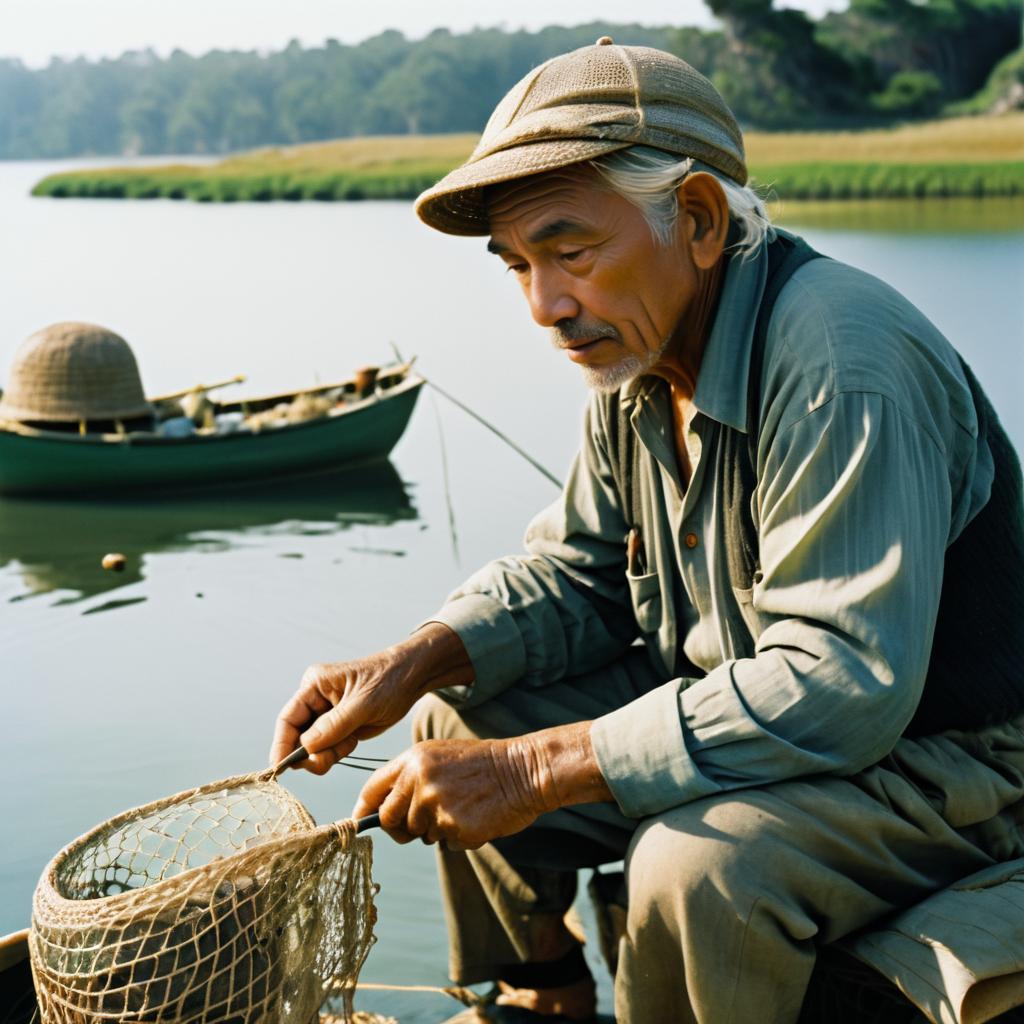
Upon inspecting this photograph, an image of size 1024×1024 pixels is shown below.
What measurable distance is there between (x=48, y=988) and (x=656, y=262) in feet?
4.18

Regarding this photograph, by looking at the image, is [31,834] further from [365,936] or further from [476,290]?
[476,290]

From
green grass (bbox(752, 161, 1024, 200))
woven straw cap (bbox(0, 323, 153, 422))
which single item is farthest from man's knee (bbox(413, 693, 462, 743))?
green grass (bbox(752, 161, 1024, 200))

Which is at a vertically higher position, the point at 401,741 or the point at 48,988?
the point at 48,988

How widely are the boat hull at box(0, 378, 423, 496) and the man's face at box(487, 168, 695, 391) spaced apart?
5.11 meters

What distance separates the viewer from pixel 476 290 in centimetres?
1734

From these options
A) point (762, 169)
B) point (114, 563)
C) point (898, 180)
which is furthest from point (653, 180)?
point (762, 169)

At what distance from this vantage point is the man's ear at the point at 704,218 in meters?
1.94

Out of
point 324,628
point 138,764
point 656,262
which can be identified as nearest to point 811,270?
point 656,262

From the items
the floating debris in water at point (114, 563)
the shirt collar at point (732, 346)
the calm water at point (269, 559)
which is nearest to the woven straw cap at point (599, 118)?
the shirt collar at point (732, 346)

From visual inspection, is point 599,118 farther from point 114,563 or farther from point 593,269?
point 114,563

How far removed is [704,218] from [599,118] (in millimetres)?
220

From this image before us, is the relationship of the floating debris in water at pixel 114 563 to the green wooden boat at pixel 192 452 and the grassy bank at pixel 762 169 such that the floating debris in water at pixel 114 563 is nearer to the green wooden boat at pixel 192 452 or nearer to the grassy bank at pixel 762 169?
the green wooden boat at pixel 192 452

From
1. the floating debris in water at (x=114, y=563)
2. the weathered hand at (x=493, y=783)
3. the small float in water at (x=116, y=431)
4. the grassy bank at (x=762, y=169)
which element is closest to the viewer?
the weathered hand at (x=493, y=783)

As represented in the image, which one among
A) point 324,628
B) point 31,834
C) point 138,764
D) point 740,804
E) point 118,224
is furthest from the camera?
point 118,224
